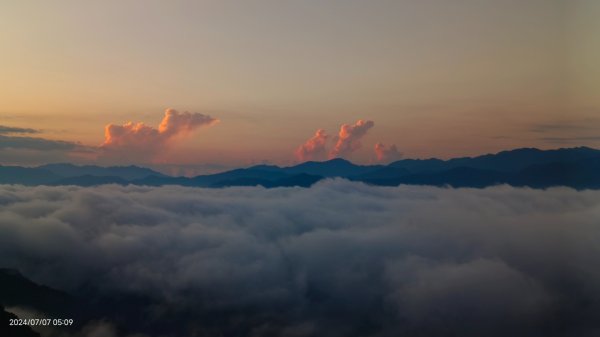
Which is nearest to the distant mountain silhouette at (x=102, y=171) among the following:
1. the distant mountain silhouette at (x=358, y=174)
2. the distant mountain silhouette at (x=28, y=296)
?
the distant mountain silhouette at (x=358, y=174)

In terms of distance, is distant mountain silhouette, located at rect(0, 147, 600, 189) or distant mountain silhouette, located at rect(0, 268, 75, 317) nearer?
distant mountain silhouette, located at rect(0, 268, 75, 317)

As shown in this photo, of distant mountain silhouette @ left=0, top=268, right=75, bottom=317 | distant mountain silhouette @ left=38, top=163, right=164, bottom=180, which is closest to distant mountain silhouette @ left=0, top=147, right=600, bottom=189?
distant mountain silhouette @ left=38, top=163, right=164, bottom=180

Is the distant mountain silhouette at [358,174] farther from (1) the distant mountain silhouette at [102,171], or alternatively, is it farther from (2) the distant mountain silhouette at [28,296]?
(2) the distant mountain silhouette at [28,296]

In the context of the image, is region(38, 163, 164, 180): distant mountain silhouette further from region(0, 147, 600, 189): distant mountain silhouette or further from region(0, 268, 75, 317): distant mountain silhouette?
region(0, 268, 75, 317): distant mountain silhouette

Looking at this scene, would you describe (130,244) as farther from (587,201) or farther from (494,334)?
(587,201)

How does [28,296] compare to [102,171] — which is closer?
[28,296]

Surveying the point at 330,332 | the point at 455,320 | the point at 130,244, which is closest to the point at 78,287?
the point at 130,244

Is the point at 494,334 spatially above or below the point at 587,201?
below

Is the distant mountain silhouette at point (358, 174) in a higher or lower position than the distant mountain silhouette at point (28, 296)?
higher
